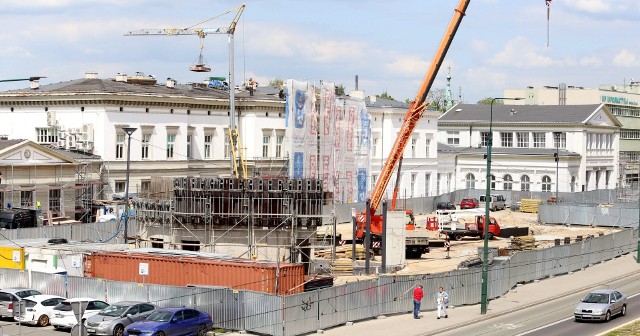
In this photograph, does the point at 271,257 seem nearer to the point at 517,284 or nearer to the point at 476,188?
the point at 517,284

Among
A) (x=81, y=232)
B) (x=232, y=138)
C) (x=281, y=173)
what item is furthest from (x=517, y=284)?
(x=281, y=173)

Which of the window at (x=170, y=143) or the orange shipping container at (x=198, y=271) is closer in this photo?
the orange shipping container at (x=198, y=271)

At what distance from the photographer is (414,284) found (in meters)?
45.7

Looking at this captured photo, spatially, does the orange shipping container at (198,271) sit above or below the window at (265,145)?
below

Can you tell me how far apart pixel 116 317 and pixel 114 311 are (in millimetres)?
546

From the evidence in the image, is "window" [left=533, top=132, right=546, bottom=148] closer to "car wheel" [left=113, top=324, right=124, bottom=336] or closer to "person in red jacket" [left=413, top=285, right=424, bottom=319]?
"person in red jacket" [left=413, top=285, right=424, bottom=319]

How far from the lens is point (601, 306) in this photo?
44188 mm

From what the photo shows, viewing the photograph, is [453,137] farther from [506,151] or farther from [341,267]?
[341,267]

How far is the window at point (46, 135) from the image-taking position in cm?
7944

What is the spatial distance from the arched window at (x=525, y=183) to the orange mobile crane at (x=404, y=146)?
166 ft

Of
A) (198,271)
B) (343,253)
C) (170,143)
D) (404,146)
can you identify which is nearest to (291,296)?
(198,271)

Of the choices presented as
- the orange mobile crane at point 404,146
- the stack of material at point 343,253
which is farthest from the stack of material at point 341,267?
the orange mobile crane at point 404,146

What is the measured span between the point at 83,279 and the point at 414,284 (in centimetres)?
1372

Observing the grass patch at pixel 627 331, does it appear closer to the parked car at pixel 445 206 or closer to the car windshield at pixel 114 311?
the car windshield at pixel 114 311
